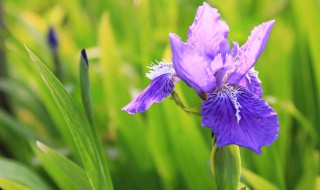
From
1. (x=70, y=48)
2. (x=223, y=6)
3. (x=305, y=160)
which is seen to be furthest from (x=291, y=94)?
(x=70, y=48)

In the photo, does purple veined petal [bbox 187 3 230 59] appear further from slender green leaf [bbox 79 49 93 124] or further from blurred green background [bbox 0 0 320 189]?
blurred green background [bbox 0 0 320 189]

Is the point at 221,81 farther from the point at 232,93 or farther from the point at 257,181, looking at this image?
the point at 257,181

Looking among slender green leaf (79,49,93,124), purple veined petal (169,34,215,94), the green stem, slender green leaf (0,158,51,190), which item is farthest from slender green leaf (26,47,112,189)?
the green stem

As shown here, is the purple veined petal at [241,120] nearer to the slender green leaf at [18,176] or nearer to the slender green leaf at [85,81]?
the slender green leaf at [85,81]

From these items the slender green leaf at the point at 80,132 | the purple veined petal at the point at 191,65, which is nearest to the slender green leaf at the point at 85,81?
the slender green leaf at the point at 80,132

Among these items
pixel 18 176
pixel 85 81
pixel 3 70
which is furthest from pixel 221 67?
pixel 3 70

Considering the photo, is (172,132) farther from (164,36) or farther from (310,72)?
(164,36)

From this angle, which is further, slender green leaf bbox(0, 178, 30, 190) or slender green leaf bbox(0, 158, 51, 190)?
slender green leaf bbox(0, 158, 51, 190)

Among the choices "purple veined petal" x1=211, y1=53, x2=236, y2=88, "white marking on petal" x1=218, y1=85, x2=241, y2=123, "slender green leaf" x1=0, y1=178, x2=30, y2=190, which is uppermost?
"slender green leaf" x1=0, y1=178, x2=30, y2=190

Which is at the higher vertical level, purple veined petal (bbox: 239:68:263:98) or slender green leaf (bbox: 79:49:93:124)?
slender green leaf (bbox: 79:49:93:124)
